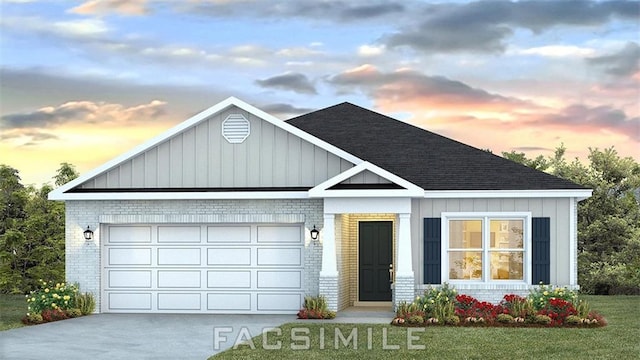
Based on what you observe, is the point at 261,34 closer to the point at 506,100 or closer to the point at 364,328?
the point at 506,100

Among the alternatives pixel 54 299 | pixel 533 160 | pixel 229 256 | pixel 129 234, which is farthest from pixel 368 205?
pixel 533 160

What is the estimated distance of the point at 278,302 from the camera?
2105 centimetres

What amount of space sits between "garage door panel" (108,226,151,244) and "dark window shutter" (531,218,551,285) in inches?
373

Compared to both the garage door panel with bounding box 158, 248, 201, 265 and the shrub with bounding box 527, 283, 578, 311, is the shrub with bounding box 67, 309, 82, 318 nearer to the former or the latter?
the garage door panel with bounding box 158, 248, 201, 265

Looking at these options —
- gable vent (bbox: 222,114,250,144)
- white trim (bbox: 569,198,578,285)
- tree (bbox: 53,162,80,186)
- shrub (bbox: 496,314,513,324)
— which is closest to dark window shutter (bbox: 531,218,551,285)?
white trim (bbox: 569,198,578,285)

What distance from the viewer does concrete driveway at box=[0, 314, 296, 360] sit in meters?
14.8

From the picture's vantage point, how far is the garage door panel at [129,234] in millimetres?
21516

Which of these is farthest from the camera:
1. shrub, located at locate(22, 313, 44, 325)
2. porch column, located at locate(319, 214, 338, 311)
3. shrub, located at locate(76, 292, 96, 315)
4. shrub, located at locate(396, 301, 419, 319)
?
shrub, located at locate(76, 292, 96, 315)

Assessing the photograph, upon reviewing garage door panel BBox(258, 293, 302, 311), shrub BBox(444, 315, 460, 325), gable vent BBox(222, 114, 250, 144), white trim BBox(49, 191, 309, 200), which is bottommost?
shrub BBox(444, 315, 460, 325)

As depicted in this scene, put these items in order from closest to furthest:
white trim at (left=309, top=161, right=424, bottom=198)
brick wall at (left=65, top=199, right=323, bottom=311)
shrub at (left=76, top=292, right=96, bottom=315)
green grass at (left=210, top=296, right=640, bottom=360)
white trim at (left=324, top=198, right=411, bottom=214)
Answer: green grass at (left=210, top=296, right=640, bottom=360) → white trim at (left=309, top=161, right=424, bottom=198) → white trim at (left=324, top=198, right=411, bottom=214) → brick wall at (left=65, top=199, right=323, bottom=311) → shrub at (left=76, top=292, right=96, bottom=315)

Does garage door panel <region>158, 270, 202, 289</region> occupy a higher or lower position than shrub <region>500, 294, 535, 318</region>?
higher

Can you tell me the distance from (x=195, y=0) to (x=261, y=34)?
2529 mm

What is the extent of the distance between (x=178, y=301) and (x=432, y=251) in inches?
253

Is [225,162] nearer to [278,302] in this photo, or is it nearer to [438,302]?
[278,302]
